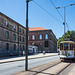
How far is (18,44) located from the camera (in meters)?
44.8

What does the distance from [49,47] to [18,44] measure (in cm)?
2757

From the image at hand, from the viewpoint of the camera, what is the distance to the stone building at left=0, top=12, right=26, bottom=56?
33.4m

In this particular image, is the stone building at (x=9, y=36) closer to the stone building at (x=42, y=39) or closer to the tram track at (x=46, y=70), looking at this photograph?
the tram track at (x=46, y=70)

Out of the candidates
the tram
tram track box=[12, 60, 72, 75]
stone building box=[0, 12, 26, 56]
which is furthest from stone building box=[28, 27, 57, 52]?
tram track box=[12, 60, 72, 75]

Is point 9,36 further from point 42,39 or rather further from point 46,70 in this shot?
point 42,39

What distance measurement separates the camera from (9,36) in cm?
3822

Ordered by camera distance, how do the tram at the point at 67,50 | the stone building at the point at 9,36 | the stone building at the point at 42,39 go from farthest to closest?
the stone building at the point at 42,39 → the stone building at the point at 9,36 → the tram at the point at 67,50

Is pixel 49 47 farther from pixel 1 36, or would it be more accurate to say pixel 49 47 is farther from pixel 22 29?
pixel 1 36

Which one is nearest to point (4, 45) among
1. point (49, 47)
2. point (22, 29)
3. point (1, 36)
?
point (1, 36)

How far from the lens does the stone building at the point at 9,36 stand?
33.4 metres

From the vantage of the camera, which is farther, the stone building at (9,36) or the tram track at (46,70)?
the stone building at (9,36)

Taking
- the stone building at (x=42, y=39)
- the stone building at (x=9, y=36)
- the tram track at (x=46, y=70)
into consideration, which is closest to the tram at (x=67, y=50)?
the tram track at (x=46, y=70)

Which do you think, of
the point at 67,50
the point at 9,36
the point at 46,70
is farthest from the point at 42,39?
the point at 46,70

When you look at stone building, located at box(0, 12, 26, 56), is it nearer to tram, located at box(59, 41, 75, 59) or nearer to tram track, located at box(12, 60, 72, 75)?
tram, located at box(59, 41, 75, 59)
